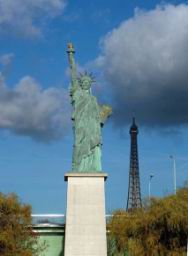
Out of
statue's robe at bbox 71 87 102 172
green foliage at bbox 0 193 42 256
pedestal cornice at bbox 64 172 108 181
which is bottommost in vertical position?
green foliage at bbox 0 193 42 256

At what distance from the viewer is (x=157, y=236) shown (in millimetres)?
36781

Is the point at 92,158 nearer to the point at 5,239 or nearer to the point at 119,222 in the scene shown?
the point at 119,222

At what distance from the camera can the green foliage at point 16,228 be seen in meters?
35.6

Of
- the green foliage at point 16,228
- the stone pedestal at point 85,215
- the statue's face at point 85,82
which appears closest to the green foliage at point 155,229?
the stone pedestal at point 85,215

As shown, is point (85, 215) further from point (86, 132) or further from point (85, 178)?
point (86, 132)

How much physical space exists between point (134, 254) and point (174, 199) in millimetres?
3763

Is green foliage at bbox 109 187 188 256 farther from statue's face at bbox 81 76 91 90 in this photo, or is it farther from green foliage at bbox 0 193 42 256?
statue's face at bbox 81 76 91 90

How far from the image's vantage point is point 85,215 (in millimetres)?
35719

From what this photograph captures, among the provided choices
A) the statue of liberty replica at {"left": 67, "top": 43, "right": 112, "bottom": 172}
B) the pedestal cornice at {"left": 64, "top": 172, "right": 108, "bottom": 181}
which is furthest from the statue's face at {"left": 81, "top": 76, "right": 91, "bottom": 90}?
the pedestal cornice at {"left": 64, "top": 172, "right": 108, "bottom": 181}

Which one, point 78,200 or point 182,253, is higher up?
point 78,200

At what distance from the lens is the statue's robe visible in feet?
121

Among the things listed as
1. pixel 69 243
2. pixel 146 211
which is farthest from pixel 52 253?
pixel 146 211

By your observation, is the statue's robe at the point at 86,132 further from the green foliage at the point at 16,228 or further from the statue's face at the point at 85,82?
the green foliage at the point at 16,228

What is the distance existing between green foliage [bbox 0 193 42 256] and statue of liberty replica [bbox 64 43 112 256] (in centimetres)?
255
